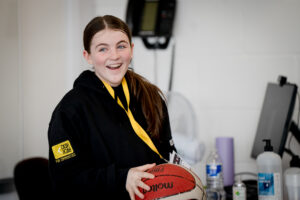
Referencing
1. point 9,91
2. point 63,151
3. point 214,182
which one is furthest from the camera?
point 9,91

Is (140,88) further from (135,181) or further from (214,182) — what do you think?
(214,182)

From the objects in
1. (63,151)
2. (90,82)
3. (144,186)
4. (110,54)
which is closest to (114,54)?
Result: (110,54)

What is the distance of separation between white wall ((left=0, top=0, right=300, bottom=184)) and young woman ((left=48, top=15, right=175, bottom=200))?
107 centimetres

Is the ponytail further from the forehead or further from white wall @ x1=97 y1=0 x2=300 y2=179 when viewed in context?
white wall @ x1=97 y1=0 x2=300 y2=179

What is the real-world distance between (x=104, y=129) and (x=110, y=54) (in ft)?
0.91

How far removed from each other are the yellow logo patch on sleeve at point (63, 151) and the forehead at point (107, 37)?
389 millimetres

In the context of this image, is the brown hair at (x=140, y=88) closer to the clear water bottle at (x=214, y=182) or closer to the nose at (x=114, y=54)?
the nose at (x=114, y=54)

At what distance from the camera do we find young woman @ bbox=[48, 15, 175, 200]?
1.29m

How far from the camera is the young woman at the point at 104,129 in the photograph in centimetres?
129

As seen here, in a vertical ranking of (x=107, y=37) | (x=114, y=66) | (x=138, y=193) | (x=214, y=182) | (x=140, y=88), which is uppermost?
(x=107, y=37)

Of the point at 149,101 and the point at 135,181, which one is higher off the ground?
the point at 149,101

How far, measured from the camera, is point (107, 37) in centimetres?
140

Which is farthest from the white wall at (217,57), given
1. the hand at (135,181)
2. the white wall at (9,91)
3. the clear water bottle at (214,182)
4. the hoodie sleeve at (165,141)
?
the hand at (135,181)

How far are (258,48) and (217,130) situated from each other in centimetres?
61
